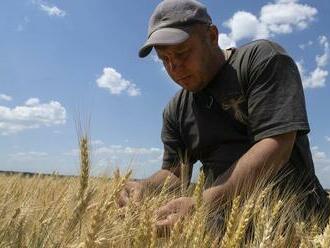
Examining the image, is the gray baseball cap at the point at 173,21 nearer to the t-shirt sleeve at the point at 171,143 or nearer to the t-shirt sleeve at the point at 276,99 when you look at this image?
the t-shirt sleeve at the point at 276,99

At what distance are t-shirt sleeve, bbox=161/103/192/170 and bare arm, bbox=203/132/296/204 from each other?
0.82 meters

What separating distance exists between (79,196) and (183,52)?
4.78ft

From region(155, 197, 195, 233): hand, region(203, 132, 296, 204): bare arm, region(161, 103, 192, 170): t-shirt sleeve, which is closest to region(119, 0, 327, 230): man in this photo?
region(203, 132, 296, 204): bare arm

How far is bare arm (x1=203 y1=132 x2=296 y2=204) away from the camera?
6.93ft

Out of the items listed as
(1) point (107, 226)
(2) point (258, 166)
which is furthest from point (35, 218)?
(2) point (258, 166)

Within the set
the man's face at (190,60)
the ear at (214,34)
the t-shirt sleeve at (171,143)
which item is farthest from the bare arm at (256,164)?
the t-shirt sleeve at (171,143)

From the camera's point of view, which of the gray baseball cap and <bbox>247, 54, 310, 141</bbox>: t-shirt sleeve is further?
the gray baseball cap

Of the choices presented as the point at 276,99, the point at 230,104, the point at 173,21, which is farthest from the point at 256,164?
the point at 173,21

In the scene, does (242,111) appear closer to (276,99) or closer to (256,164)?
(276,99)

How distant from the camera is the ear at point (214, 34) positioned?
262 cm

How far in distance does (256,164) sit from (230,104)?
46 centimetres

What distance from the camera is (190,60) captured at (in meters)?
2.49

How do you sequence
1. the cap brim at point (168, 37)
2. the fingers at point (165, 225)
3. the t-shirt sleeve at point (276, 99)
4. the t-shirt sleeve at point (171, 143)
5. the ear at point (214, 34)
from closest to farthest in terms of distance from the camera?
the fingers at point (165, 225), the t-shirt sleeve at point (276, 99), the cap brim at point (168, 37), the ear at point (214, 34), the t-shirt sleeve at point (171, 143)

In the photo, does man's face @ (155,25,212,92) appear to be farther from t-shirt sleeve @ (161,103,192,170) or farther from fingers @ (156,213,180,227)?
fingers @ (156,213,180,227)
